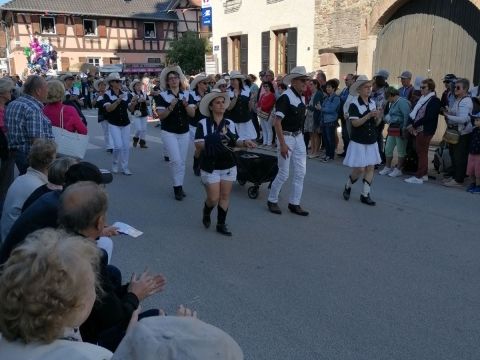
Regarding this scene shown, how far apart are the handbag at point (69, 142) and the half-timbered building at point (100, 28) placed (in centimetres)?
3656

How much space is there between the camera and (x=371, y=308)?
400 cm

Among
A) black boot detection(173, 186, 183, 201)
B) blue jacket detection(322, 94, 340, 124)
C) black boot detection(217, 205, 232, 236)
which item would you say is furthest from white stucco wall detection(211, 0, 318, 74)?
black boot detection(217, 205, 232, 236)

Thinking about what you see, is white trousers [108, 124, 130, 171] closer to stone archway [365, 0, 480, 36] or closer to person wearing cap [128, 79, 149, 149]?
person wearing cap [128, 79, 149, 149]

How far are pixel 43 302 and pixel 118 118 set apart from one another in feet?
26.8

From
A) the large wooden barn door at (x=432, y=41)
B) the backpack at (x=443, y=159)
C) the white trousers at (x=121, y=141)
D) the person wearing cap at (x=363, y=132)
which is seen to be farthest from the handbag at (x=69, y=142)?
the large wooden barn door at (x=432, y=41)

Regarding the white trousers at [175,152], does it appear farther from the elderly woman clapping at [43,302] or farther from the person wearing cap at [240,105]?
the elderly woman clapping at [43,302]

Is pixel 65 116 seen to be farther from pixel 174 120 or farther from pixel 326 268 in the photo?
pixel 326 268

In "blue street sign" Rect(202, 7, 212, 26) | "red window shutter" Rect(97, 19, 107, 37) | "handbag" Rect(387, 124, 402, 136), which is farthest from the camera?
"red window shutter" Rect(97, 19, 107, 37)

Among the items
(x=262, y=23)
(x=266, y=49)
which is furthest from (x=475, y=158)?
(x=262, y=23)

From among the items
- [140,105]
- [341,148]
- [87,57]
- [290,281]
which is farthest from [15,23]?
[290,281]

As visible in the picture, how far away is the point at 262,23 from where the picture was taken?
1873cm

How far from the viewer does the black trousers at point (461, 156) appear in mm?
8133

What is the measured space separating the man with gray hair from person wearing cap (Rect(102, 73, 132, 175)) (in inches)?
140

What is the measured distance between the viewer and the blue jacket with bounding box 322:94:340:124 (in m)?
10.4
